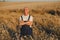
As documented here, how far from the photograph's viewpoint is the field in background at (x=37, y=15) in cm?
420

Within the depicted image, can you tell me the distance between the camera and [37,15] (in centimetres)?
424

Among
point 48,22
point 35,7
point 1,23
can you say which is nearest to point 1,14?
point 1,23

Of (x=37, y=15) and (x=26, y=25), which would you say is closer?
(x=26, y=25)

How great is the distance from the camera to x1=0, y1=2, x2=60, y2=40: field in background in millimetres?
4203

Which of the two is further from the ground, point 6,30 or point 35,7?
point 35,7

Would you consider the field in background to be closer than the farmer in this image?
No

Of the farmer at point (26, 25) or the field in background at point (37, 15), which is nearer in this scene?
the farmer at point (26, 25)

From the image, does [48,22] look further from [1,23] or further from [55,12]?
[1,23]

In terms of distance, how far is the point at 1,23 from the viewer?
420 cm

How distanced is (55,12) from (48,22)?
0.27 metres

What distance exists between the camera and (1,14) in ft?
13.9

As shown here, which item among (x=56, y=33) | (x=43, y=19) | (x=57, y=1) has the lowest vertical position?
(x=56, y=33)

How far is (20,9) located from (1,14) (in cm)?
43

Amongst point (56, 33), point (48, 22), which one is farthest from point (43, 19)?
point (56, 33)
